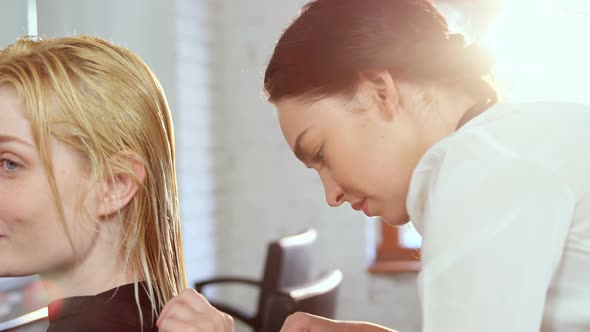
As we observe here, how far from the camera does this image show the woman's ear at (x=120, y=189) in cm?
101

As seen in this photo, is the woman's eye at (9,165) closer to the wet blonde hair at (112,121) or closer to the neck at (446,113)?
the wet blonde hair at (112,121)

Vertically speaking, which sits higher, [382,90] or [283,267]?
[382,90]

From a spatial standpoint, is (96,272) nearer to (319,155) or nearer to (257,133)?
(319,155)

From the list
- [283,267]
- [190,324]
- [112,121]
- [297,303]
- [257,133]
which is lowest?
[283,267]

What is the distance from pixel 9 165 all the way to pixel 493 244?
60cm

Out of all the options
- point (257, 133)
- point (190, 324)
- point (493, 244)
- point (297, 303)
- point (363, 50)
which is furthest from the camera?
point (257, 133)

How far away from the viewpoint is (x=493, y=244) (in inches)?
30.1

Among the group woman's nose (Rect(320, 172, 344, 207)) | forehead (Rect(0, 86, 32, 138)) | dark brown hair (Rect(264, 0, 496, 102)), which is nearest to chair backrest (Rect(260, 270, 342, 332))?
woman's nose (Rect(320, 172, 344, 207))

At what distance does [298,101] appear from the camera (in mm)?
1065

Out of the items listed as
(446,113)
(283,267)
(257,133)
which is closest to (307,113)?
(446,113)

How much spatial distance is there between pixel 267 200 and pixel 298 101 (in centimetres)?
326

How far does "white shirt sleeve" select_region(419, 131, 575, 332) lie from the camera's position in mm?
766

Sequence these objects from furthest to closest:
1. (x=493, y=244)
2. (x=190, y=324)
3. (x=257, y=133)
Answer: (x=257, y=133)
(x=190, y=324)
(x=493, y=244)

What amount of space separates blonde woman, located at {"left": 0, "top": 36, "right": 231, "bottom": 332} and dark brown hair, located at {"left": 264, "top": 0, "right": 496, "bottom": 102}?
0.20 metres
